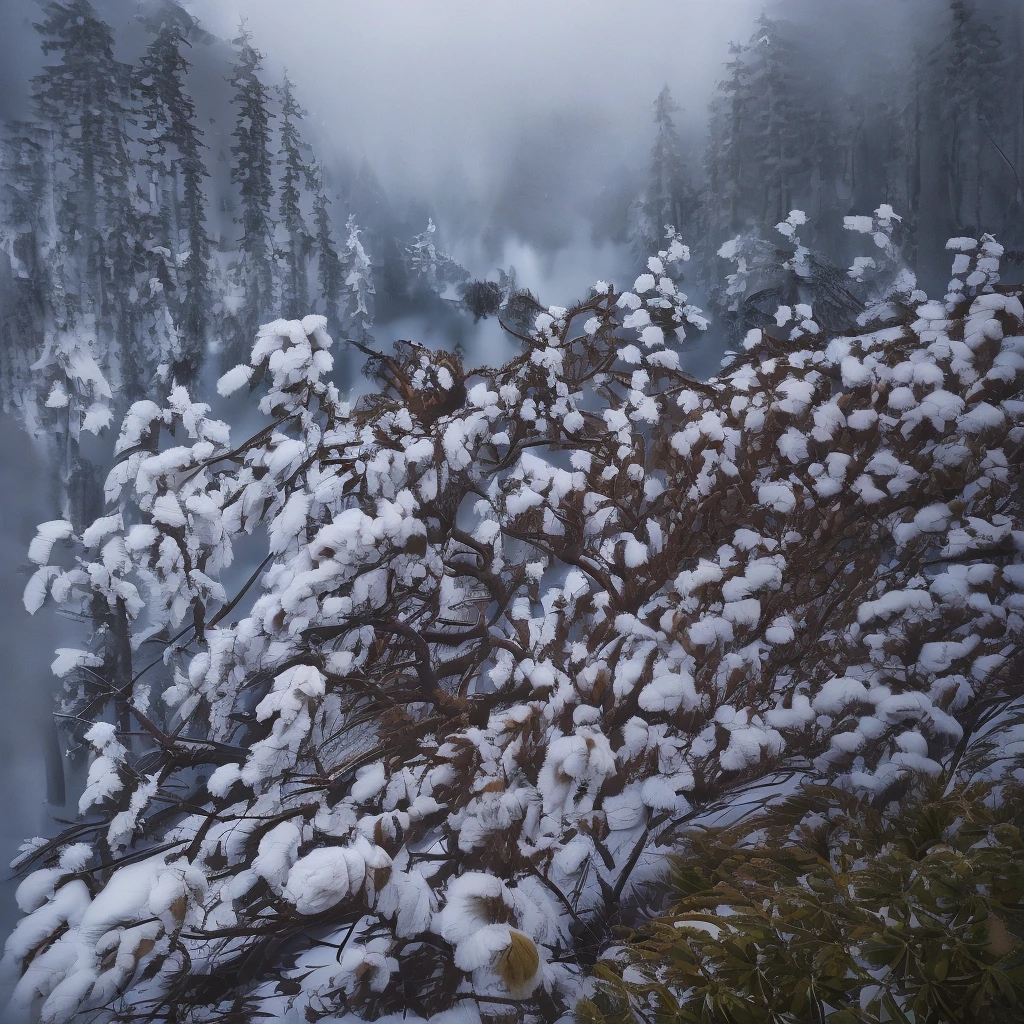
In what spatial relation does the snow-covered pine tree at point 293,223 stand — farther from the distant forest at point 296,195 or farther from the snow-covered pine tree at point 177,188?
the snow-covered pine tree at point 177,188

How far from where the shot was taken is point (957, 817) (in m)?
0.92

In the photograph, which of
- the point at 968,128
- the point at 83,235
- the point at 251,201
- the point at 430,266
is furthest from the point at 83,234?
the point at 968,128

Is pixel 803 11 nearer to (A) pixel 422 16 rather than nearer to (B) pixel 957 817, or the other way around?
(A) pixel 422 16

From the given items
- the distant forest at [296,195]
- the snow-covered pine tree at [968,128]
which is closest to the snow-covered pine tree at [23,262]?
the distant forest at [296,195]

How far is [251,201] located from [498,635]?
3.20 ft

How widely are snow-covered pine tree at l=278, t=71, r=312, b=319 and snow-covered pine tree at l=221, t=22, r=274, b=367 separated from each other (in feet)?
0.08

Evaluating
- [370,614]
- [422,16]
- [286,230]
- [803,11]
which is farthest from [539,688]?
[803,11]

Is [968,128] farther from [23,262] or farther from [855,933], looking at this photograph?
[23,262]

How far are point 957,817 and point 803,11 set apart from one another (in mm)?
1464

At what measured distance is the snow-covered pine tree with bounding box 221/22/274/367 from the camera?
1262 mm

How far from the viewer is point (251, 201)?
1296 mm

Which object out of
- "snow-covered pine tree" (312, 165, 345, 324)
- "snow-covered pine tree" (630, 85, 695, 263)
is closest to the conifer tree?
"snow-covered pine tree" (312, 165, 345, 324)

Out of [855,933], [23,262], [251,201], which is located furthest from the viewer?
[251,201]

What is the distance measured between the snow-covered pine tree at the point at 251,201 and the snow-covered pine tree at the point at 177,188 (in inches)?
2.2
